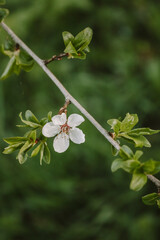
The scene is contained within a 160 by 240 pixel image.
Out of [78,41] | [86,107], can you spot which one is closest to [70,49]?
[78,41]

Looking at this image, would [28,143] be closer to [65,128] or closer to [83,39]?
[65,128]

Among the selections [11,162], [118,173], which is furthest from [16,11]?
[118,173]

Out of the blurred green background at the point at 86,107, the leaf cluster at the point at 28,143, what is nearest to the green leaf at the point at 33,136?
the leaf cluster at the point at 28,143

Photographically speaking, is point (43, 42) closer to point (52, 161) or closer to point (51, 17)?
point (51, 17)

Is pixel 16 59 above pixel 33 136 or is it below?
above

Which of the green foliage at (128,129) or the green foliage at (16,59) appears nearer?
the green foliage at (128,129)

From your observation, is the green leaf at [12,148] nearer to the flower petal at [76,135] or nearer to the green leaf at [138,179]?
the flower petal at [76,135]

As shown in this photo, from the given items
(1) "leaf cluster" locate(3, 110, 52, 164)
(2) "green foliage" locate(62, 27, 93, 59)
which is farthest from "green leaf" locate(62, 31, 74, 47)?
(1) "leaf cluster" locate(3, 110, 52, 164)
